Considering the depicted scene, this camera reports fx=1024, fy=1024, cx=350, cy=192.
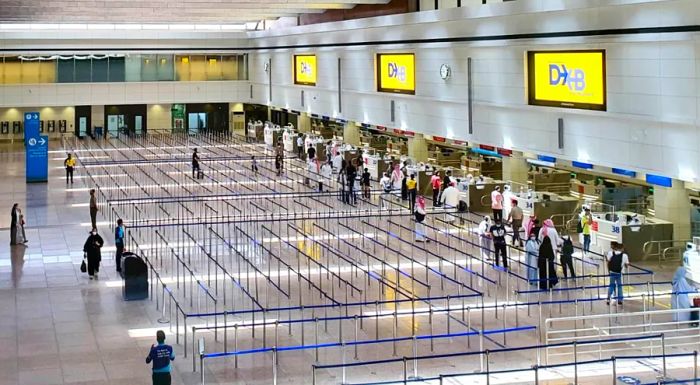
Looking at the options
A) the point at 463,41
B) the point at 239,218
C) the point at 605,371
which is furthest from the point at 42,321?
the point at 463,41

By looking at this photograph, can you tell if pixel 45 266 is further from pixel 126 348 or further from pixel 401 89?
pixel 401 89

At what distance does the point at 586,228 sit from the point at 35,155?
25.3m

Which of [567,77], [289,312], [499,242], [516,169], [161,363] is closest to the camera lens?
[161,363]

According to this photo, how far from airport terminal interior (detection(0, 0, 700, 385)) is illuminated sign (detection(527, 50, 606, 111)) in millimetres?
72

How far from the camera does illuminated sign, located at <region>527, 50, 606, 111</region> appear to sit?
91.8ft

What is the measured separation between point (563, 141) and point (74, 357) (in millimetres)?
17835

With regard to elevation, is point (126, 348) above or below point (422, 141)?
below

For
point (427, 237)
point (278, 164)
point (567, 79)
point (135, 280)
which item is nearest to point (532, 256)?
point (427, 237)

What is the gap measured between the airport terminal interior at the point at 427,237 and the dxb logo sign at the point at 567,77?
65 mm

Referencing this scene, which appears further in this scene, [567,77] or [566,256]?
[567,77]

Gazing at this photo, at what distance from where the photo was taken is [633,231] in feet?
83.0

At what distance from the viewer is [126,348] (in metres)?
16.8

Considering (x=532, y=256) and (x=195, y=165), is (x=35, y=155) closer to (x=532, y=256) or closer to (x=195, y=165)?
(x=195, y=165)

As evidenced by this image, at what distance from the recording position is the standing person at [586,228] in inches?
1019
